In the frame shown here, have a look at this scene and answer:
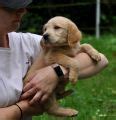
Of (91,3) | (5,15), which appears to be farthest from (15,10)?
(91,3)

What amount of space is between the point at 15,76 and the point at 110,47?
7.69 meters

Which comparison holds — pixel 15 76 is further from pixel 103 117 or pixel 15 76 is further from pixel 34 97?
pixel 103 117

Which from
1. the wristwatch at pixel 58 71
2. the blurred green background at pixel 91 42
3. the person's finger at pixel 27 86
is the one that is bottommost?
the blurred green background at pixel 91 42

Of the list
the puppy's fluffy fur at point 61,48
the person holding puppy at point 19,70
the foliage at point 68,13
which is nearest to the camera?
the person holding puppy at point 19,70

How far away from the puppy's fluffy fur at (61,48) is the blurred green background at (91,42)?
30cm

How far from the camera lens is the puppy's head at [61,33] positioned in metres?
4.64

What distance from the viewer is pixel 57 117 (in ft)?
16.0

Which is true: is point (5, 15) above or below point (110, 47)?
above

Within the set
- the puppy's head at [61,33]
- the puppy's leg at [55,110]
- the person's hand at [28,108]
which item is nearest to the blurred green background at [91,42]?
the puppy's leg at [55,110]

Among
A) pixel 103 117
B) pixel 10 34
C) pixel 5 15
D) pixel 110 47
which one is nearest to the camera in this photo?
pixel 5 15

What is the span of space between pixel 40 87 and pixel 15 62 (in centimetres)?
25

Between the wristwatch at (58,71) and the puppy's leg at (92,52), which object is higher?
the puppy's leg at (92,52)

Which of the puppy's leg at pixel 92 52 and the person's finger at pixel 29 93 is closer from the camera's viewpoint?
the person's finger at pixel 29 93

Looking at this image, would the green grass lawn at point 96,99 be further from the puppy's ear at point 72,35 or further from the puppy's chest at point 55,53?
the puppy's ear at point 72,35
